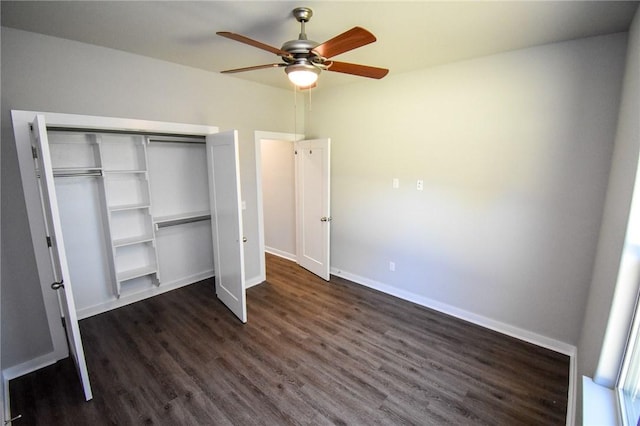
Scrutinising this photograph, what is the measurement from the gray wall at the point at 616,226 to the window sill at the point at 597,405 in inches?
2.4

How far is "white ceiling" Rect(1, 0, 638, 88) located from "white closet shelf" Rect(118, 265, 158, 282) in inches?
94.9

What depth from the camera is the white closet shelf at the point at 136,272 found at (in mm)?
3279

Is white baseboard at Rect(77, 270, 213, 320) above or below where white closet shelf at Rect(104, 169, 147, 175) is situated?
below

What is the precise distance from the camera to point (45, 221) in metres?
2.31

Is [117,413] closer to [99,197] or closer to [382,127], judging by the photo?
[99,197]

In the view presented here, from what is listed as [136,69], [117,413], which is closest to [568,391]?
[117,413]

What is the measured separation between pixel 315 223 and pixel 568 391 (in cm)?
312

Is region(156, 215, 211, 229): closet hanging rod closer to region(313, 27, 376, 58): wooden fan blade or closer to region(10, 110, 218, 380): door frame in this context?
region(10, 110, 218, 380): door frame

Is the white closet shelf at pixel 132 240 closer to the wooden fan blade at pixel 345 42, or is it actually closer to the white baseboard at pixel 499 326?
the white baseboard at pixel 499 326

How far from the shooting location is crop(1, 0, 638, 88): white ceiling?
5.99ft

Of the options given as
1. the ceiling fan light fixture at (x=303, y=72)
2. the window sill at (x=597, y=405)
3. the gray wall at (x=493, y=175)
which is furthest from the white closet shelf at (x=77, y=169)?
the window sill at (x=597, y=405)

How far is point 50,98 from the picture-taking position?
236cm

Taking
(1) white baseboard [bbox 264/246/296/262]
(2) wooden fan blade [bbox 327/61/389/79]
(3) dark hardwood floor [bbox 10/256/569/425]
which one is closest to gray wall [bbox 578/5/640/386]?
(3) dark hardwood floor [bbox 10/256/569/425]

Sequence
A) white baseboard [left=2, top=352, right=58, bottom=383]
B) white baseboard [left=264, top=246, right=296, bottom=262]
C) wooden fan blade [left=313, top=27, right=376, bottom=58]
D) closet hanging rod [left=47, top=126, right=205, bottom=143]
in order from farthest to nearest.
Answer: white baseboard [left=264, top=246, right=296, bottom=262]
closet hanging rod [left=47, top=126, right=205, bottom=143]
white baseboard [left=2, top=352, right=58, bottom=383]
wooden fan blade [left=313, top=27, right=376, bottom=58]
